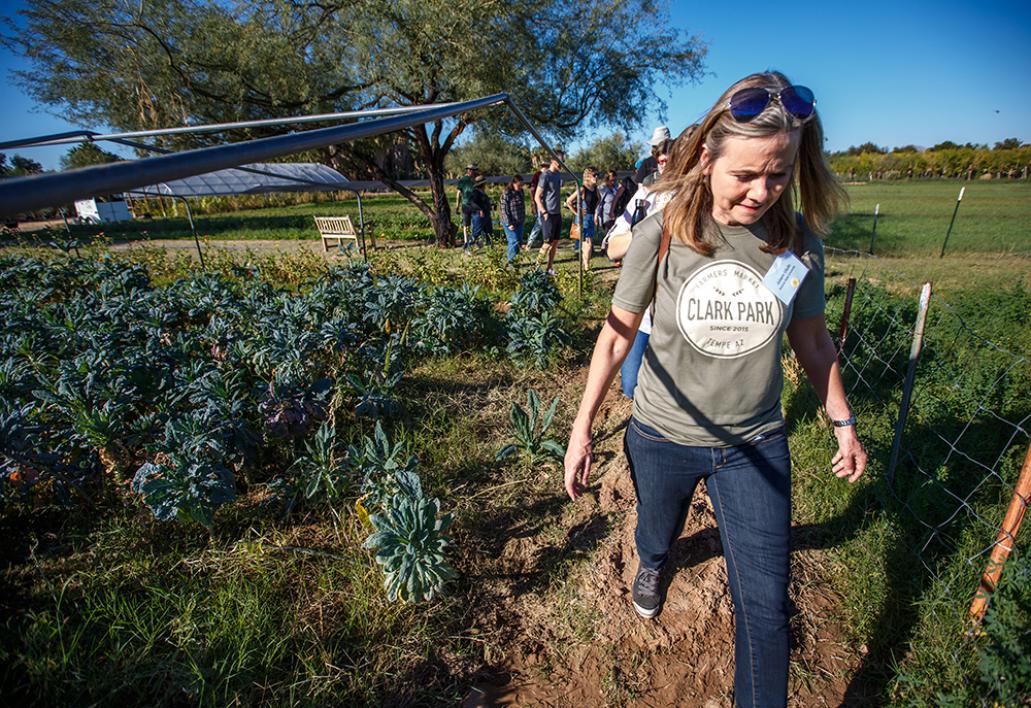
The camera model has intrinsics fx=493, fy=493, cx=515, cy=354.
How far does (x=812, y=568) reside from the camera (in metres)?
2.26

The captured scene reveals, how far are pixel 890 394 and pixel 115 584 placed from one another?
4.63 meters

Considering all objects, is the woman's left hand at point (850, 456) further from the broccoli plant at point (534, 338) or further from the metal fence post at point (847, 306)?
the broccoli plant at point (534, 338)

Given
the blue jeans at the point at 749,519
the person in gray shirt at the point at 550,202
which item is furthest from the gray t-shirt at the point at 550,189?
the blue jeans at the point at 749,519

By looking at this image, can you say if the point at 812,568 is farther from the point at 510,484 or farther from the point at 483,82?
the point at 483,82

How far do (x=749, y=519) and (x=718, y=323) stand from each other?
1.94ft

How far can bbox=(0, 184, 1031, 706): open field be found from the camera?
1.75 m

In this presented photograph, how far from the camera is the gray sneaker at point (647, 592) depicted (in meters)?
1.92

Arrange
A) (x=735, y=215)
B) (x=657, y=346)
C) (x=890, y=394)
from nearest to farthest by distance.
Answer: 1. (x=735, y=215)
2. (x=657, y=346)
3. (x=890, y=394)

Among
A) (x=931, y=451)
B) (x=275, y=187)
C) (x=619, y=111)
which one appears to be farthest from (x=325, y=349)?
(x=619, y=111)

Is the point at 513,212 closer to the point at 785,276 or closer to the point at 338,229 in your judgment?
the point at 338,229

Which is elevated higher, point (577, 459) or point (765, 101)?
point (765, 101)

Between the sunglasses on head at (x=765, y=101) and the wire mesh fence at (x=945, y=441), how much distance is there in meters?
1.20

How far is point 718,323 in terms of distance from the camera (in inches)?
55.7

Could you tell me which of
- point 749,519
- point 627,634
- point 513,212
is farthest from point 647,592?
point 513,212
